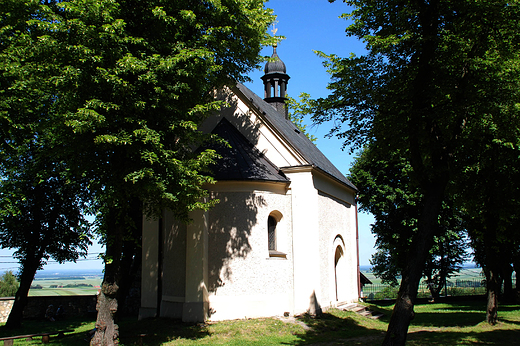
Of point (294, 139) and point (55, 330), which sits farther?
point (294, 139)

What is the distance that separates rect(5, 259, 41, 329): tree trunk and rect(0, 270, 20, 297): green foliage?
3761 cm

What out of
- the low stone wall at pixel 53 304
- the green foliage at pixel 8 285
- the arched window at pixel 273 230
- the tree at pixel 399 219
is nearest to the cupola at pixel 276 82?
the tree at pixel 399 219

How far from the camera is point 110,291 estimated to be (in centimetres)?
1055

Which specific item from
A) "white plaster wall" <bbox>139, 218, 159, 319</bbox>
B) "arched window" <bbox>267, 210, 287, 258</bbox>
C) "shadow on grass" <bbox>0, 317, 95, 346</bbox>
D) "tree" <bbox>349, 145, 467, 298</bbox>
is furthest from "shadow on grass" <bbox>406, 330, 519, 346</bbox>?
"tree" <bbox>349, 145, 467, 298</bbox>

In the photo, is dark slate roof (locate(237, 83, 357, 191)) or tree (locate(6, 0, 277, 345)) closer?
tree (locate(6, 0, 277, 345))

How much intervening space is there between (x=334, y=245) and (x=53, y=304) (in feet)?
51.8

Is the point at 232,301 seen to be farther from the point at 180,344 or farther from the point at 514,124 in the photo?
the point at 514,124

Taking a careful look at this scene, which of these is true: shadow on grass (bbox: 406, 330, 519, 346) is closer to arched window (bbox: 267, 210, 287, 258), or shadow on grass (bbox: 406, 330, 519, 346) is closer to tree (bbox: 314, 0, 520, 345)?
tree (bbox: 314, 0, 520, 345)

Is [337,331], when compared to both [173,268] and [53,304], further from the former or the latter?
[53,304]

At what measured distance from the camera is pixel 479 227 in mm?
16609

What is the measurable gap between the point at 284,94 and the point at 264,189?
11.1 meters

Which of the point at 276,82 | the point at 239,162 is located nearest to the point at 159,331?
the point at 239,162

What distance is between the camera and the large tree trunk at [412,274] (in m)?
8.59

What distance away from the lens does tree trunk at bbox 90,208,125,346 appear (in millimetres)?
10266
